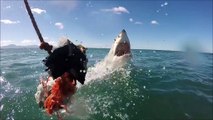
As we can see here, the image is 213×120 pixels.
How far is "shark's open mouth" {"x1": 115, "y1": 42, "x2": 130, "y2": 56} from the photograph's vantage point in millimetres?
15113

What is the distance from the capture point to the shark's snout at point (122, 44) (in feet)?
49.5

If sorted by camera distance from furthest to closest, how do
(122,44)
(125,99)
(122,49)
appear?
(122,49) → (122,44) → (125,99)

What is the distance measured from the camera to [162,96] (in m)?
12.8

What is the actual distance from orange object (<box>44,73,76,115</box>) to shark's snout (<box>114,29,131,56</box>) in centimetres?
1000

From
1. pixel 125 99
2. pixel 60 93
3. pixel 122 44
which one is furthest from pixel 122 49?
pixel 60 93

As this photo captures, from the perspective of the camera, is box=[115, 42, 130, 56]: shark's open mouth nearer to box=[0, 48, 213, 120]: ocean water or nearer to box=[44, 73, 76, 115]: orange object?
box=[0, 48, 213, 120]: ocean water

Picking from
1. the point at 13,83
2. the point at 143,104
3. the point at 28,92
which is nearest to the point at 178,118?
the point at 143,104

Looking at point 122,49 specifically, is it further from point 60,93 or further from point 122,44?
point 60,93

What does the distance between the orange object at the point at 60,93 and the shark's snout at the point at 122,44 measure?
1000cm

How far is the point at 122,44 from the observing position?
1509 cm

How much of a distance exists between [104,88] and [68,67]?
8.51 m

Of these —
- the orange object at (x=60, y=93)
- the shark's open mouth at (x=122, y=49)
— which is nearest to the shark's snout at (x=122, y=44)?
the shark's open mouth at (x=122, y=49)

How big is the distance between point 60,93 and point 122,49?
1030 centimetres

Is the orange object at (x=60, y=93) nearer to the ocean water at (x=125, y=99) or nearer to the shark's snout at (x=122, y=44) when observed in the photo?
the ocean water at (x=125, y=99)
